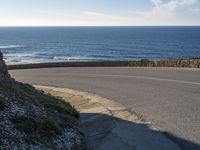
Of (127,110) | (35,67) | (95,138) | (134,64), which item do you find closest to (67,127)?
(95,138)

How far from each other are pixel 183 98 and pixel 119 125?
3793 mm

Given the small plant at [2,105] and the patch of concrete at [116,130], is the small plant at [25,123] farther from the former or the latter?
the patch of concrete at [116,130]

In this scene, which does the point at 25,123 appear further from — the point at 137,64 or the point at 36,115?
the point at 137,64

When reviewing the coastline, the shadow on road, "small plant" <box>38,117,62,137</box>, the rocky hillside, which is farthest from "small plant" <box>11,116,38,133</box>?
the coastline

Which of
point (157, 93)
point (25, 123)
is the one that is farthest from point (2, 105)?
point (157, 93)

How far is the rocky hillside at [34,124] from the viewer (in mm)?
7275

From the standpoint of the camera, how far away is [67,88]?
57.8 ft

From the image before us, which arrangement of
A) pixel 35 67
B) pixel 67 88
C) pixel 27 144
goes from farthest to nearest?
1. pixel 35 67
2. pixel 67 88
3. pixel 27 144

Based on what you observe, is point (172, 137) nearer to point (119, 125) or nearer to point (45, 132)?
point (119, 125)

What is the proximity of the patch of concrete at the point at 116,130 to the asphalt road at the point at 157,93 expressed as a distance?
0.32 metres

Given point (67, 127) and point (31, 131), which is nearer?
point (31, 131)

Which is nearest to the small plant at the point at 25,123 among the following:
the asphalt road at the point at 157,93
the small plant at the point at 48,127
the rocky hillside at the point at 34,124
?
the rocky hillside at the point at 34,124

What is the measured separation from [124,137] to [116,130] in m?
0.66

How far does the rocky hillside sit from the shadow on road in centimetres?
44
